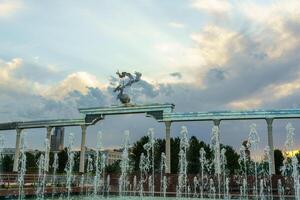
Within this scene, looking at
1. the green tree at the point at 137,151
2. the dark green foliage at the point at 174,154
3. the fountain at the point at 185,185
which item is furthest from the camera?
the green tree at the point at 137,151

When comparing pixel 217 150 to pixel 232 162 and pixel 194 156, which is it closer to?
pixel 194 156

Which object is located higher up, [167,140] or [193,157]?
[167,140]

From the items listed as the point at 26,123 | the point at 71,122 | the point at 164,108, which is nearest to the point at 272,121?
the point at 164,108

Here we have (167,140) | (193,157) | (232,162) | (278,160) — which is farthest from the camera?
(278,160)

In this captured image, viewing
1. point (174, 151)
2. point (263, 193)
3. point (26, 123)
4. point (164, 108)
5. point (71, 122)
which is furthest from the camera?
point (174, 151)

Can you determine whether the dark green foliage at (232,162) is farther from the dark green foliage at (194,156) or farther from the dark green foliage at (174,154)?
the dark green foliage at (174,154)

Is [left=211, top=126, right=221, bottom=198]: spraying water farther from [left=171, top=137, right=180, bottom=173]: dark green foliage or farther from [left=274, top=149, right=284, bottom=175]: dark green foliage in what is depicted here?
[left=274, top=149, right=284, bottom=175]: dark green foliage

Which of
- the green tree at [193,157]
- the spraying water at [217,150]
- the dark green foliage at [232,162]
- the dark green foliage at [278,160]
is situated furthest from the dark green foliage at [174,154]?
the spraying water at [217,150]

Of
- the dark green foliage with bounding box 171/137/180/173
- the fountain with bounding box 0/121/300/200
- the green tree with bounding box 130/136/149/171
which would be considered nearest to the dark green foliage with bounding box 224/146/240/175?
the dark green foliage with bounding box 171/137/180/173

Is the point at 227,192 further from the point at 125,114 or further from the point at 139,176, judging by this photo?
the point at 125,114

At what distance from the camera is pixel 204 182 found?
25.8 metres

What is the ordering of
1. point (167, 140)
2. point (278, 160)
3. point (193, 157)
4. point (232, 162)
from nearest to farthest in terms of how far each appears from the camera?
point (167, 140)
point (193, 157)
point (232, 162)
point (278, 160)

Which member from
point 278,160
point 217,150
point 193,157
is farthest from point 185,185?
point 278,160

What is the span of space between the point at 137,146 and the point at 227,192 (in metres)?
27.4
